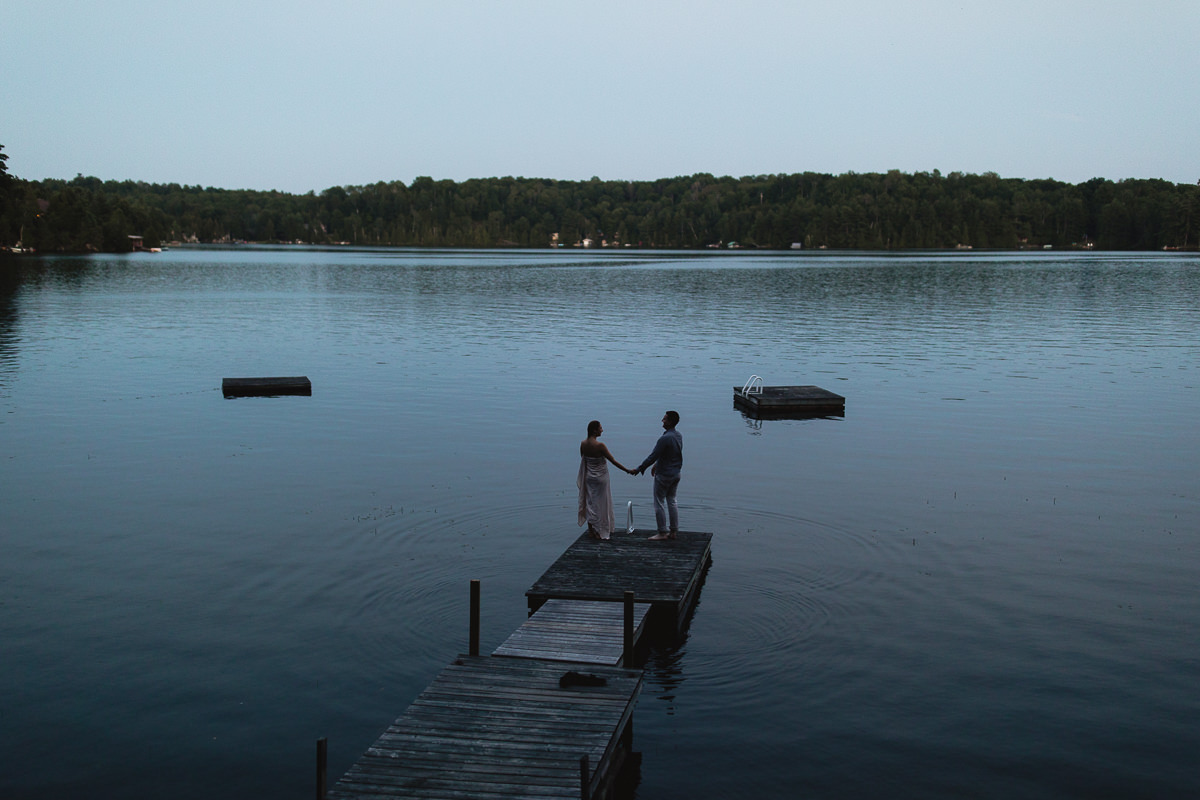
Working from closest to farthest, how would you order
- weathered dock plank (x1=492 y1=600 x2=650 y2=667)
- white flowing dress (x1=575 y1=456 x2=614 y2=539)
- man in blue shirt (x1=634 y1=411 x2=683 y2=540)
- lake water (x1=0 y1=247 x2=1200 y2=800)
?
lake water (x1=0 y1=247 x2=1200 y2=800), weathered dock plank (x1=492 y1=600 x2=650 y2=667), white flowing dress (x1=575 y1=456 x2=614 y2=539), man in blue shirt (x1=634 y1=411 x2=683 y2=540)

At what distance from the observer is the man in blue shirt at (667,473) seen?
67.1ft

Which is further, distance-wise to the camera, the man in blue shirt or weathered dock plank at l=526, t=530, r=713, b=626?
the man in blue shirt

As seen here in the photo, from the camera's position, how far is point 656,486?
21.1 meters

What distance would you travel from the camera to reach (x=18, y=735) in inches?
531

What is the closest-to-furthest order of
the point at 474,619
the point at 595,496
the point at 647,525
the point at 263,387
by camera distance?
the point at 474,619 < the point at 595,496 < the point at 647,525 < the point at 263,387

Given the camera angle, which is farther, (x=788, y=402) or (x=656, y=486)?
(x=788, y=402)

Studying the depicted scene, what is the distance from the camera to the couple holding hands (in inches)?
790

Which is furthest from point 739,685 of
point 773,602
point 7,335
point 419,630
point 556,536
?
point 7,335

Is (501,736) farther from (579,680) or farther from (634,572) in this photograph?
(634,572)

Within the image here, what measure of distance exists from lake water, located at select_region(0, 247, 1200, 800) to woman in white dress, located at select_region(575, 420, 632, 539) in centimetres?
130

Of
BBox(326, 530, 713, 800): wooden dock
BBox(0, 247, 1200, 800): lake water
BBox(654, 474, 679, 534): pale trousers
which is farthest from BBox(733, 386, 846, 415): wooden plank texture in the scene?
BBox(326, 530, 713, 800): wooden dock

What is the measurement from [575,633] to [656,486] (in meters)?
5.80

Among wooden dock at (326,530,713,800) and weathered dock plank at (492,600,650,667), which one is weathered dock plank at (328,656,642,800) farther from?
weathered dock plank at (492,600,650,667)

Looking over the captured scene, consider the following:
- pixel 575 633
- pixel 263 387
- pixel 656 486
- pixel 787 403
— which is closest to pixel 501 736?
pixel 575 633
